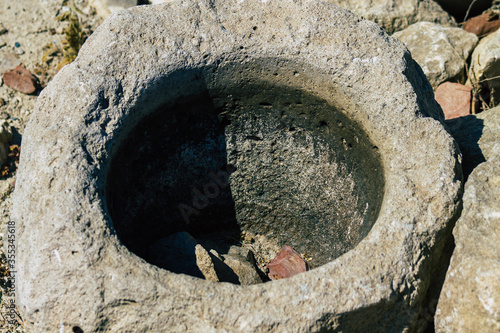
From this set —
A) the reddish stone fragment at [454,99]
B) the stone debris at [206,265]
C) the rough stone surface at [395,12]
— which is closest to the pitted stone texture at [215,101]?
the stone debris at [206,265]

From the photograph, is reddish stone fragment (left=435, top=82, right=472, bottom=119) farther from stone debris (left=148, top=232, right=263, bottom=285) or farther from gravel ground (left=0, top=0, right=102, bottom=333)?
gravel ground (left=0, top=0, right=102, bottom=333)

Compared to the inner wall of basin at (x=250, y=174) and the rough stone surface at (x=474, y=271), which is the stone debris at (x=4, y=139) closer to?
the inner wall of basin at (x=250, y=174)

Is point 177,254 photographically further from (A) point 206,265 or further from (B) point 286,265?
(B) point 286,265

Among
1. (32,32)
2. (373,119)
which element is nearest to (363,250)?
(373,119)

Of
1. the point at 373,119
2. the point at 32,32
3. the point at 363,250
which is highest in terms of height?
the point at 32,32

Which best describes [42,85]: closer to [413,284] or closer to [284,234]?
[284,234]

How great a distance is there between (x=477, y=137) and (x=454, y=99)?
3.41 feet

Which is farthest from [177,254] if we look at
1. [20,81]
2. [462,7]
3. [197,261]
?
[462,7]

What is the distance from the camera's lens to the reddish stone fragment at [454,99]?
3.19 metres

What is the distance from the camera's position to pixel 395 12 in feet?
12.0

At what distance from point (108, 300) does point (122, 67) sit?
0.88 meters

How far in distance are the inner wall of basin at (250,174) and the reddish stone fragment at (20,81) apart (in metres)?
1.64

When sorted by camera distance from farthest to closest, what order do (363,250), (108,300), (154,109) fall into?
(154,109)
(363,250)
(108,300)

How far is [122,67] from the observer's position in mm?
1934
